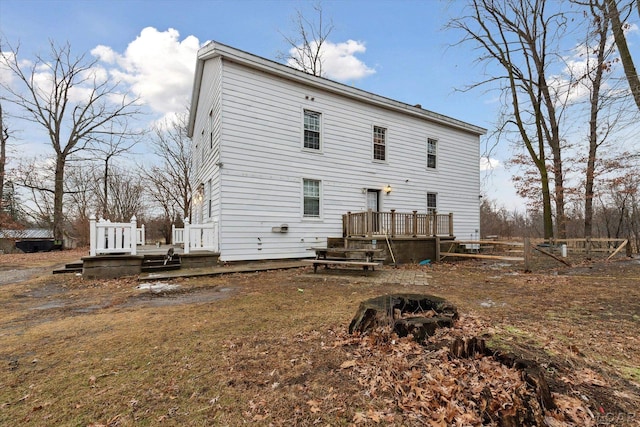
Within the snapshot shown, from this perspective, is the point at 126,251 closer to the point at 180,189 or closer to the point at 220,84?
the point at 220,84

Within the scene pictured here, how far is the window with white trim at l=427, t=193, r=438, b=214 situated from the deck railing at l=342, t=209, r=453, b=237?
2.60 m

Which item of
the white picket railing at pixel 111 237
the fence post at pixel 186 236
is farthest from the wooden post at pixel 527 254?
the white picket railing at pixel 111 237

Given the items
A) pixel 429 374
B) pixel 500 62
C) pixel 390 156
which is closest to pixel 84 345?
pixel 429 374

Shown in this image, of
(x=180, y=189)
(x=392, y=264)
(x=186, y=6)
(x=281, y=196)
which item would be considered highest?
(x=186, y=6)

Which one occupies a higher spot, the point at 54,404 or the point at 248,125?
the point at 248,125

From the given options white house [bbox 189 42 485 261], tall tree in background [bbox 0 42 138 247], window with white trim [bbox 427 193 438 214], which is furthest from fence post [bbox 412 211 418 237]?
tall tree in background [bbox 0 42 138 247]

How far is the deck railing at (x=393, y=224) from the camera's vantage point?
10.2m

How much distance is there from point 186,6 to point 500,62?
15.1 meters

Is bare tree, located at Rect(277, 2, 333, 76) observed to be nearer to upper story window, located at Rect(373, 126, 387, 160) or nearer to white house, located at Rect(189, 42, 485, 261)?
white house, located at Rect(189, 42, 485, 261)

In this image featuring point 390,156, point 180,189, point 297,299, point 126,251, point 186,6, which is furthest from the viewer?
point 180,189

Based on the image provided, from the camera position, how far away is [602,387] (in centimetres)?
218

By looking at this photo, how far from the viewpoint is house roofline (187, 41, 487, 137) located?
927 centimetres

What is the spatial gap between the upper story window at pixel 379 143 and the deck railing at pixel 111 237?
929 centimetres

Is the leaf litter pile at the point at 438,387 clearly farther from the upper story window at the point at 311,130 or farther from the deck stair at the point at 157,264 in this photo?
the upper story window at the point at 311,130
